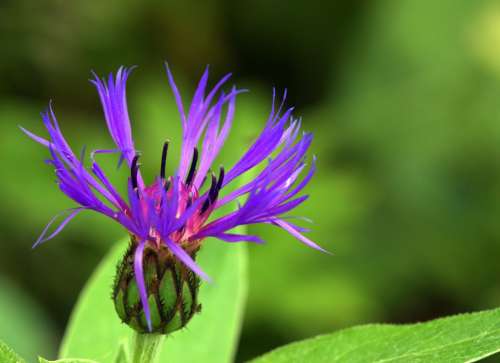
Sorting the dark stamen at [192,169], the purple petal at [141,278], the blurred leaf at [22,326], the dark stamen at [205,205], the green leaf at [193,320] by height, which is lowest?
the blurred leaf at [22,326]

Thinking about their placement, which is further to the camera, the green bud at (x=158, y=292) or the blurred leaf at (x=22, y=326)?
the blurred leaf at (x=22, y=326)

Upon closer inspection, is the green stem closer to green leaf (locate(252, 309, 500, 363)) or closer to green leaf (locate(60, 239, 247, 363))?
green leaf (locate(252, 309, 500, 363))

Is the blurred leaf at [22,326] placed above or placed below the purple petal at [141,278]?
below

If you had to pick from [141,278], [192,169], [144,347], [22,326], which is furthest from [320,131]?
[141,278]

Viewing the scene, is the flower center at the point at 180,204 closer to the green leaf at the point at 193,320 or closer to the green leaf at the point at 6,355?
the green leaf at the point at 6,355

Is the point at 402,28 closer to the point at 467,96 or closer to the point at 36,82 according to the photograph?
the point at 467,96

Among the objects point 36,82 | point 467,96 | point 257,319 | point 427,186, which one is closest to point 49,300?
point 257,319

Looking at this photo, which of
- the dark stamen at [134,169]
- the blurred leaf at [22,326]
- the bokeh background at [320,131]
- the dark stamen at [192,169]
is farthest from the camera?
the bokeh background at [320,131]

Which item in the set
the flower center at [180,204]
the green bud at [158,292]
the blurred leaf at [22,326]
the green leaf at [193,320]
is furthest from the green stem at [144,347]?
the blurred leaf at [22,326]
